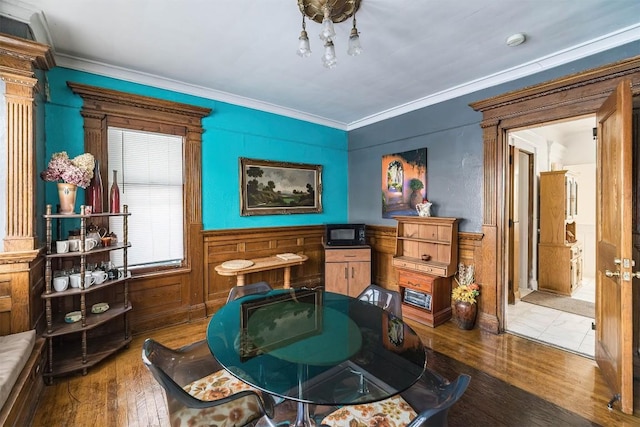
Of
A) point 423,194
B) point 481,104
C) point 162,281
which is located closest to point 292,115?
point 423,194

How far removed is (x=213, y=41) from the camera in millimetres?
2514

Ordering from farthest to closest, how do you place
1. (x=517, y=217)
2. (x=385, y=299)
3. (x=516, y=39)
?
1. (x=517, y=217)
2. (x=516, y=39)
3. (x=385, y=299)

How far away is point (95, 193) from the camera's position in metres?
2.74

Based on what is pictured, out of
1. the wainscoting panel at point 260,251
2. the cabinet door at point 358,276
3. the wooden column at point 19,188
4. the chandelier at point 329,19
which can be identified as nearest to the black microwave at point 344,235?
the cabinet door at point 358,276

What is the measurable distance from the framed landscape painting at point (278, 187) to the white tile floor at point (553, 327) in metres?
3.14

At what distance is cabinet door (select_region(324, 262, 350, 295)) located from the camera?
4086 millimetres

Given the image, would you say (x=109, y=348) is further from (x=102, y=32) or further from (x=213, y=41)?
(x=213, y=41)

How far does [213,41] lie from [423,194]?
3.10 meters

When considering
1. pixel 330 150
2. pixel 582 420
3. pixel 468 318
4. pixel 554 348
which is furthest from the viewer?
pixel 330 150

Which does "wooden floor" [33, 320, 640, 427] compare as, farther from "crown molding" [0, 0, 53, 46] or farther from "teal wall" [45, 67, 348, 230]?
"crown molding" [0, 0, 53, 46]

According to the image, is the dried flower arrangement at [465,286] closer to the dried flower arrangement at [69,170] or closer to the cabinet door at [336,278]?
the cabinet door at [336,278]

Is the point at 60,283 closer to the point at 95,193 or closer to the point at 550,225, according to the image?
the point at 95,193

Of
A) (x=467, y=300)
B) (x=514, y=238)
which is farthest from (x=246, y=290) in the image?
(x=514, y=238)

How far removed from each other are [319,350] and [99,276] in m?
2.34
